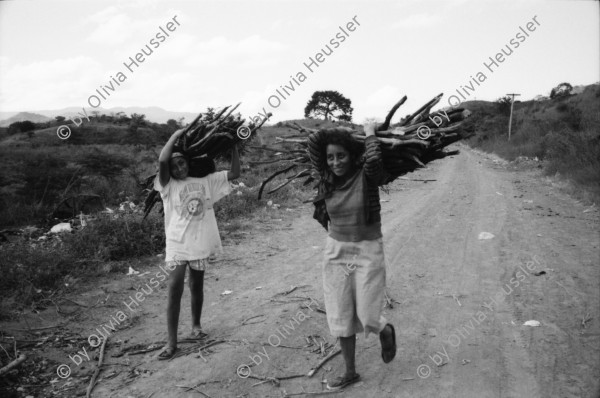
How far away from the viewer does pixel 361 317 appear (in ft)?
9.26

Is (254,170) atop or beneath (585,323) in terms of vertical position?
atop

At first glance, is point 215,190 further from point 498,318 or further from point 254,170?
point 254,170

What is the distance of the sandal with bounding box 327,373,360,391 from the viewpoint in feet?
9.61

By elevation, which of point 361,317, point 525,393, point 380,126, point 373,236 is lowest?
point 525,393

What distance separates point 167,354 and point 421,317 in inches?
87.7

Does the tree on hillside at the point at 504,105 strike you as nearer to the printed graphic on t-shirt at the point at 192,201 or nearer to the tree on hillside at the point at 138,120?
the tree on hillside at the point at 138,120

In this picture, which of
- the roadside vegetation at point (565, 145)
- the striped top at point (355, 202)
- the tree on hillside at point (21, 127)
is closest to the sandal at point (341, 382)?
the striped top at point (355, 202)

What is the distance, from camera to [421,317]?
3.98 m

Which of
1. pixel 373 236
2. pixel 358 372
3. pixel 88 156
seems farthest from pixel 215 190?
pixel 88 156

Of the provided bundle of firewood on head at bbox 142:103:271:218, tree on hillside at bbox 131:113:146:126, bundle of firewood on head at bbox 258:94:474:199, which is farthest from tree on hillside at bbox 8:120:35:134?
bundle of firewood on head at bbox 258:94:474:199

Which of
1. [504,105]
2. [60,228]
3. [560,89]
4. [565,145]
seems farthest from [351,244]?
[560,89]

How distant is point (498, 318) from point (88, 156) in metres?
11.7

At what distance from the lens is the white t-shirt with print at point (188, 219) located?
11.5 ft

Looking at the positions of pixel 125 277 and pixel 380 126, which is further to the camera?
pixel 125 277
